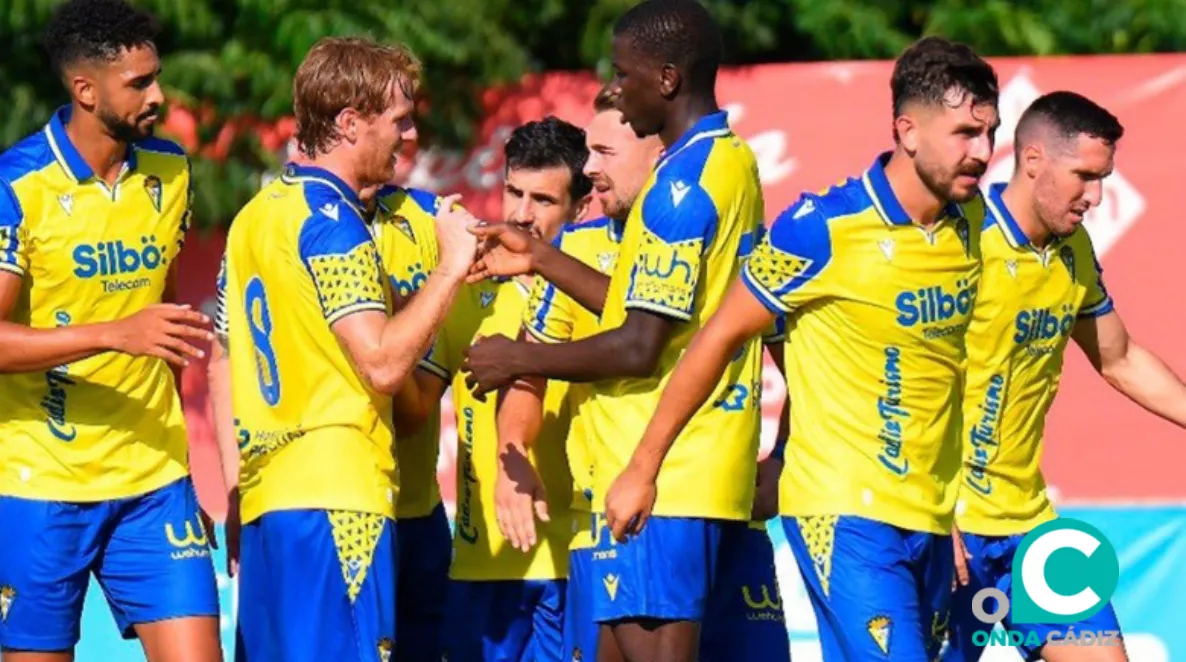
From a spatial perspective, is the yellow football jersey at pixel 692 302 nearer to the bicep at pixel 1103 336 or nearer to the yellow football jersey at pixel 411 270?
the yellow football jersey at pixel 411 270

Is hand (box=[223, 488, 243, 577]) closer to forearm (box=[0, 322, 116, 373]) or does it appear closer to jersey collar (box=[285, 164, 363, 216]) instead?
forearm (box=[0, 322, 116, 373])

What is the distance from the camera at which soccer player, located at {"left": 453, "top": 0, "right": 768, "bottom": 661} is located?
20.7 ft

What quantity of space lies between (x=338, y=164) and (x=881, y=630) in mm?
1986

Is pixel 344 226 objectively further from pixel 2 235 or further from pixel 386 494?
pixel 2 235

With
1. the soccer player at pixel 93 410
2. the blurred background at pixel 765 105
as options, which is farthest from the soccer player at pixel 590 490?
the blurred background at pixel 765 105

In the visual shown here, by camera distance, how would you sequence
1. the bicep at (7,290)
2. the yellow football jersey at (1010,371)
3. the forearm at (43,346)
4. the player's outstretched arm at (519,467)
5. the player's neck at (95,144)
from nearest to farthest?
1. the forearm at (43,346)
2. the bicep at (7,290)
3. the player's outstretched arm at (519,467)
4. the player's neck at (95,144)
5. the yellow football jersey at (1010,371)

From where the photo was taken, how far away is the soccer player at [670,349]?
632 centimetres

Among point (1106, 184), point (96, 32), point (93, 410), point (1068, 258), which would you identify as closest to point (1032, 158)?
point (1068, 258)

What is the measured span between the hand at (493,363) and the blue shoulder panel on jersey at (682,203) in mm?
538

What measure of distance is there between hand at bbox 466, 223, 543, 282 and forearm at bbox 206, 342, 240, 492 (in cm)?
105

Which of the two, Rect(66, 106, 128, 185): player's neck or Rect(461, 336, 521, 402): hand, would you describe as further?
Rect(66, 106, 128, 185): player's neck

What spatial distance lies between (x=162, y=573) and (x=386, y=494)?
116 centimetres

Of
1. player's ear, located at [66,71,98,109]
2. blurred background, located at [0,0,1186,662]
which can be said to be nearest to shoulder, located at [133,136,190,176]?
player's ear, located at [66,71,98,109]

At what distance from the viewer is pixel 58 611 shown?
7230 mm
